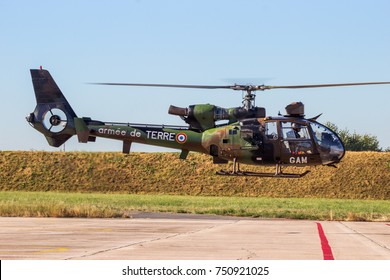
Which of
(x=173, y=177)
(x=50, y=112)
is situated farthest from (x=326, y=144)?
(x=173, y=177)

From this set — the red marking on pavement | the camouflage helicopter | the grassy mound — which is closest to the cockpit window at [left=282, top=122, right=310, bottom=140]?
the camouflage helicopter

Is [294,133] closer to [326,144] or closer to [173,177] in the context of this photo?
[326,144]

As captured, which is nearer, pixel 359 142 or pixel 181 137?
pixel 181 137

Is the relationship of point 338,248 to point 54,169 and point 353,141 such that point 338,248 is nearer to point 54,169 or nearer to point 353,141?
point 54,169

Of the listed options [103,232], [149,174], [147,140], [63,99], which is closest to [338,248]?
[103,232]

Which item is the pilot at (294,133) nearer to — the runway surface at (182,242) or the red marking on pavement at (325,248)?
the runway surface at (182,242)

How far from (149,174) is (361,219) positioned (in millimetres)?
47459

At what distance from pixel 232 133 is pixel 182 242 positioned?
18.7m

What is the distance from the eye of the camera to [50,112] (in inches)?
1743

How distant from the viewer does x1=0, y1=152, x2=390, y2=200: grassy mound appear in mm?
81062

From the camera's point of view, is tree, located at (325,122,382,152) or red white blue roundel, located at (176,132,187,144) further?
tree, located at (325,122,382,152)

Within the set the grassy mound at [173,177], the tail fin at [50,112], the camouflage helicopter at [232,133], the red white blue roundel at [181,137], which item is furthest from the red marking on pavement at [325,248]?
the grassy mound at [173,177]

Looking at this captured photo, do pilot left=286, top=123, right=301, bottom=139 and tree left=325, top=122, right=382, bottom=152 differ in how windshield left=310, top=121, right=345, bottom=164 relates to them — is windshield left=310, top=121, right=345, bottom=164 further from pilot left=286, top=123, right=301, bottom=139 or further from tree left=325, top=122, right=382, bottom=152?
tree left=325, top=122, right=382, bottom=152

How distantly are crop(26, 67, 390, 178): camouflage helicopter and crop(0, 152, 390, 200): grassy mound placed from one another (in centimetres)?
3669
